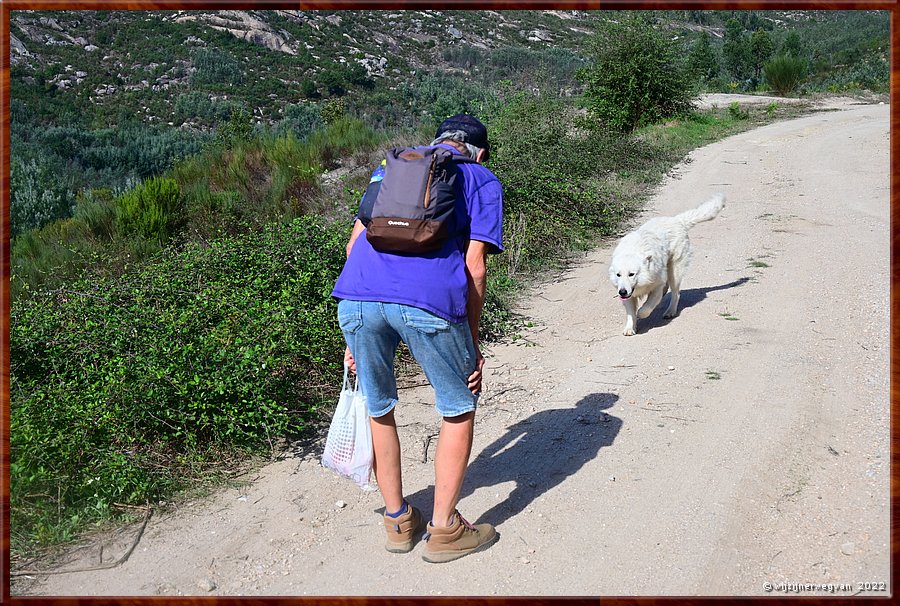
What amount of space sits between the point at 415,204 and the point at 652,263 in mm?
3908

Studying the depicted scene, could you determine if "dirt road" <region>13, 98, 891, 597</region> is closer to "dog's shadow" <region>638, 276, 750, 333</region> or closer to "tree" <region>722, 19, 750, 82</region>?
"dog's shadow" <region>638, 276, 750, 333</region>

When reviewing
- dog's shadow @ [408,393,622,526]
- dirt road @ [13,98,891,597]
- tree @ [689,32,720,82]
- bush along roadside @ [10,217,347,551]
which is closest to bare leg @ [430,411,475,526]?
dirt road @ [13,98,891,597]

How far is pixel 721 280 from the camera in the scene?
7.86 m

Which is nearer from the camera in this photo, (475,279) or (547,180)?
(475,279)

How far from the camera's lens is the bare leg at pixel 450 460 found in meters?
3.20

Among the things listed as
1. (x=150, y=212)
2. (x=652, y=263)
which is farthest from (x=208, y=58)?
(x=652, y=263)

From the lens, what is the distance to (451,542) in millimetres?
3281

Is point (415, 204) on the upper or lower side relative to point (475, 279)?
upper

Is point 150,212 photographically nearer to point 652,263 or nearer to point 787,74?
point 652,263

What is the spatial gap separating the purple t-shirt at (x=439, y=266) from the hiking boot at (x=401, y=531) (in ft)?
3.26

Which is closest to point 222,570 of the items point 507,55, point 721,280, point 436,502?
point 436,502

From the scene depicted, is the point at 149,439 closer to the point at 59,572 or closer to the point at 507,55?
the point at 59,572

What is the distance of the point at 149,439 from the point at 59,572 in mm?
1031

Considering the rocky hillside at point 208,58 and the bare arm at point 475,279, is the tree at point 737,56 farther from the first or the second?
the bare arm at point 475,279
